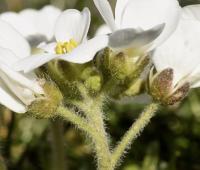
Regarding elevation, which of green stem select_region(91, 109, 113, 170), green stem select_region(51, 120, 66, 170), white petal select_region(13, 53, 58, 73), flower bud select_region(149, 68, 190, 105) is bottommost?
green stem select_region(51, 120, 66, 170)

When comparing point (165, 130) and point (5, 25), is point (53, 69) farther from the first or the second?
point (165, 130)

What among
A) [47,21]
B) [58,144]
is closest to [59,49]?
[47,21]

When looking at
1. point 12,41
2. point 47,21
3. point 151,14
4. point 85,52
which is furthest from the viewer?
point 47,21

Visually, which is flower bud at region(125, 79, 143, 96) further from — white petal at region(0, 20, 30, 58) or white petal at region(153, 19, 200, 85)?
white petal at region(0, 20, 30, 58)

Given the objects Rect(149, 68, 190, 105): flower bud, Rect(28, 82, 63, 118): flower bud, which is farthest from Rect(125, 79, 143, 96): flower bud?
Rect(28, 82, 63, 118): flower bud

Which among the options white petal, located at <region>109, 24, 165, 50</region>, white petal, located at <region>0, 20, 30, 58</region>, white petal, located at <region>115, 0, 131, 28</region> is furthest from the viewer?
white petal, located at <region>0, 20, 30, 58</region>

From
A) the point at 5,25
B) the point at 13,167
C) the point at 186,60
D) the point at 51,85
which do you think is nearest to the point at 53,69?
the point at 51,85

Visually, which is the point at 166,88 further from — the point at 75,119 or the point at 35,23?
the point at 35,23
